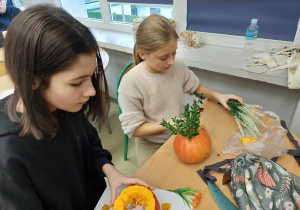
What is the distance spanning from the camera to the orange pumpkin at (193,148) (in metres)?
0.85

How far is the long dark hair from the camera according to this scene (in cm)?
57

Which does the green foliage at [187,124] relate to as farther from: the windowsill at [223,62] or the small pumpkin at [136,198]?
the windowsill at [223,62]

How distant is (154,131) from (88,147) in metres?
0.36

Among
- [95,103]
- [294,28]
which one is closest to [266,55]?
[294,28]

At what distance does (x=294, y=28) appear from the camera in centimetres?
147

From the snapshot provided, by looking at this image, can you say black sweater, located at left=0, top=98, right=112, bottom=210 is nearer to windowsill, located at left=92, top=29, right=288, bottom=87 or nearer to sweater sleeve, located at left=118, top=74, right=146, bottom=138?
sweater sleeve, located at left=118, top=74, right=146, bottom=138

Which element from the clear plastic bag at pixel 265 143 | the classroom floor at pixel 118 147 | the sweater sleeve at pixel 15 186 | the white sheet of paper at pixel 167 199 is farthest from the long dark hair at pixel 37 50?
the classroom floor at pixel 118 147

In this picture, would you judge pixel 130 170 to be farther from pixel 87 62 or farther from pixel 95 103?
pixel 87 62

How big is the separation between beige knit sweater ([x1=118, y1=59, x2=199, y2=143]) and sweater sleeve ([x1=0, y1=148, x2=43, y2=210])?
1.88 feet

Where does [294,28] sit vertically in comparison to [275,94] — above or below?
above

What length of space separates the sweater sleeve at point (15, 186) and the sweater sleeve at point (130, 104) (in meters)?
0.56

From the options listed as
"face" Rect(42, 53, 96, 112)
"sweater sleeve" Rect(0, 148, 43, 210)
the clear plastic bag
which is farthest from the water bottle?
"sweater sleeve" Rect(0, 148, 43, 210)

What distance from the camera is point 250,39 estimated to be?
1.58m

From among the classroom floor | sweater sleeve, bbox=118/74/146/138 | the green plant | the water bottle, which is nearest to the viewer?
the green plant
